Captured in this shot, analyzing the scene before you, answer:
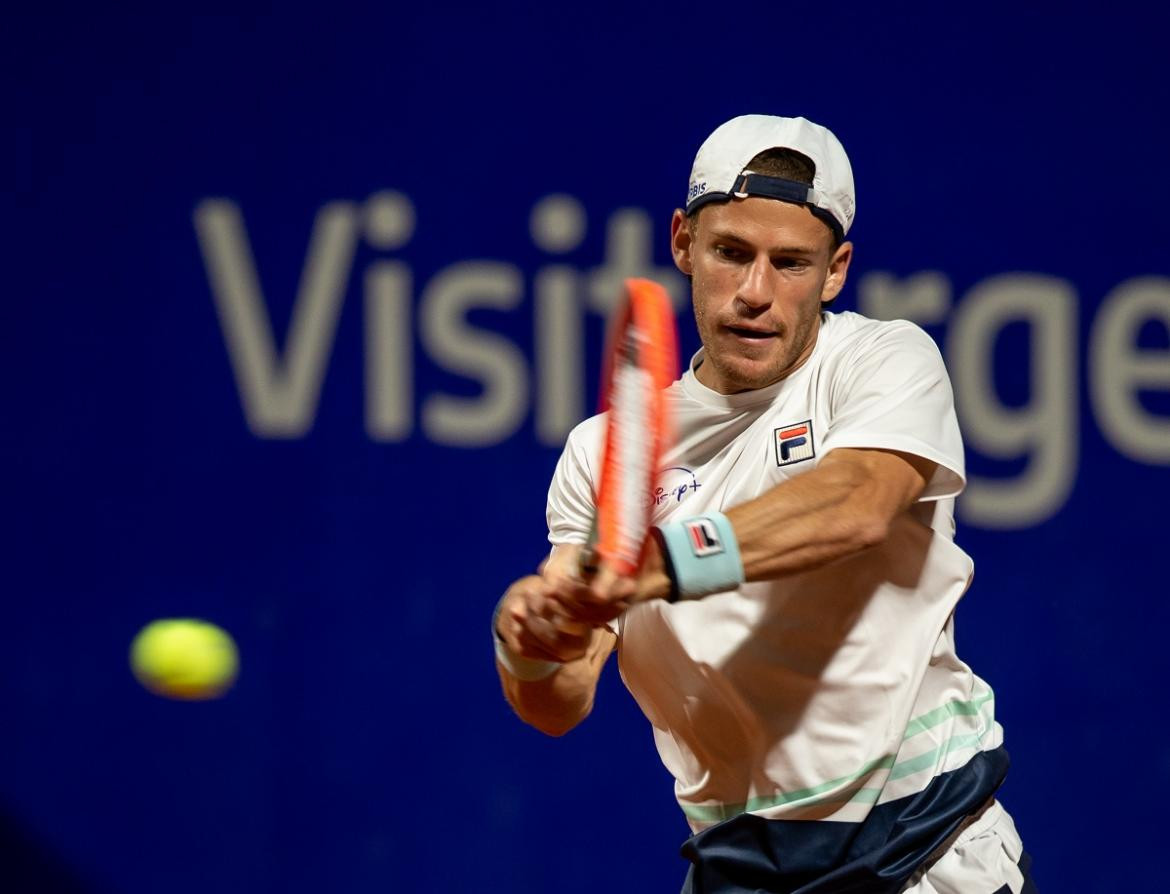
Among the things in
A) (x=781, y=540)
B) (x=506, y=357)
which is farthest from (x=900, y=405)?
(x=506, y=357)

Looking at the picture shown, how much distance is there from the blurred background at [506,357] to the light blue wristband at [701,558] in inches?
82.1

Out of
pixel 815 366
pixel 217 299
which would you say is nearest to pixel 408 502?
pixel 217 299

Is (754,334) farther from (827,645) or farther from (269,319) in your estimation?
(269,319)

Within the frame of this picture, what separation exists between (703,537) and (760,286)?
0.61 metres

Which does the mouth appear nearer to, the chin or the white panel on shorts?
the chin

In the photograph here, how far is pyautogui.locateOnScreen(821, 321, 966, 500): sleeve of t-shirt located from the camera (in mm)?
2156

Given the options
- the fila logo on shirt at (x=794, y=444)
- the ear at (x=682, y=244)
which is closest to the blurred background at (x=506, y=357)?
the ear at (x=682, y=244)

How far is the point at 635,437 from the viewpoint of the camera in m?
1.95

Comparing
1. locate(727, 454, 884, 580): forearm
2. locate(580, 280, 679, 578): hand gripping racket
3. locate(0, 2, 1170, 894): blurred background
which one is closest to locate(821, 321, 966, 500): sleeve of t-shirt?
locate(727, 454, 884, 580): forearm

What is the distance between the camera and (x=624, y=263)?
400 cm

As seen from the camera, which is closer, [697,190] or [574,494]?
[697,190]

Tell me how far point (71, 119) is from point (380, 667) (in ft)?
5.20

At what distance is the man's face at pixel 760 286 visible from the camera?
2439mm

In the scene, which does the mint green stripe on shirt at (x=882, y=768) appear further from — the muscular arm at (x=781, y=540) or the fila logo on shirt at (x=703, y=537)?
the fila logo on shirt at (x=703, y=537)
